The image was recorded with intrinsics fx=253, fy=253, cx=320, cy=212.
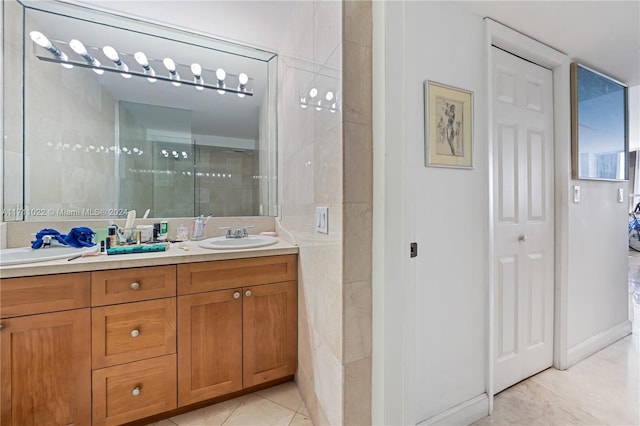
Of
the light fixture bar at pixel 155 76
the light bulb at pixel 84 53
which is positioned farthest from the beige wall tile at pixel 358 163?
the light bulb at pixel 84 53

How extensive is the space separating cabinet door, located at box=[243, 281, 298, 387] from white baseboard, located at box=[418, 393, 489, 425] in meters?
0.80

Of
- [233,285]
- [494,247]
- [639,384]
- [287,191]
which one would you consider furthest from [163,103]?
[639,384]

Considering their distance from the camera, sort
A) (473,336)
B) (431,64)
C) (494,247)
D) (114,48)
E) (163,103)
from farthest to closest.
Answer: (163,103) < (114,48) < (494,247) < (473,336) < (431,64)

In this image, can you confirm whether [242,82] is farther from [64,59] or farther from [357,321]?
[357,321]

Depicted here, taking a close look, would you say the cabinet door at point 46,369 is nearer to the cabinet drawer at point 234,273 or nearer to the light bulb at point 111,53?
the cabinet drawer at point 234,273

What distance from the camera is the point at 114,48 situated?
1752 millimetres

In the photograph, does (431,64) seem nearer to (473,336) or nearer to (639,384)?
(473,336)

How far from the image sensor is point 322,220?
1148 millimetres

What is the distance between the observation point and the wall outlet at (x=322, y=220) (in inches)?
43.4

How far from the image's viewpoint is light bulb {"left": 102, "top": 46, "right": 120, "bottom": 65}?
1727 millimetres

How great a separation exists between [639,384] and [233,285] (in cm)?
261

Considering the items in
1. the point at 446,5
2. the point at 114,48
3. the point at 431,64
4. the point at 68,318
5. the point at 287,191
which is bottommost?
the point at 68,318

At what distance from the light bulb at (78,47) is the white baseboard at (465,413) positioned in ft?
9.70

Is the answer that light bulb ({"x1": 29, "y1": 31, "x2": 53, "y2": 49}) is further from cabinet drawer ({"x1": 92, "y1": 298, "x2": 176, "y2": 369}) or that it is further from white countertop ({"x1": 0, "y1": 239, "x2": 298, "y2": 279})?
cabinet drawer ({"x1": 92, "y1": 298, "x2": 176, "y2": 369})
